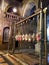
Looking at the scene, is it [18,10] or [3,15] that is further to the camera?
[18,10]

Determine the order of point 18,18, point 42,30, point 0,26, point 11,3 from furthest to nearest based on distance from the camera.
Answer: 1. point 11,3
2. point 18,18
3. point 0,26
4. point 42,30

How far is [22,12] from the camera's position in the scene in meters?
11.6

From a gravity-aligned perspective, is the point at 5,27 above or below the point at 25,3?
below

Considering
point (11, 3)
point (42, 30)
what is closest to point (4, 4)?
point (11, 3)

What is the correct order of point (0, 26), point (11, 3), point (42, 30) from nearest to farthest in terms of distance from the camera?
point (42, 30)
point (0, 26)
point (11, 3)

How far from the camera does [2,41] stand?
9.51 meters

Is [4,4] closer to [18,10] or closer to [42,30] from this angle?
[18,10]

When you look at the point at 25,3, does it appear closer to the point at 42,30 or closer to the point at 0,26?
the point at 0,26

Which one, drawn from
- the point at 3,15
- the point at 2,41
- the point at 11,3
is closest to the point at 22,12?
the point at 11,3

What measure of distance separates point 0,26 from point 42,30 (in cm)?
703

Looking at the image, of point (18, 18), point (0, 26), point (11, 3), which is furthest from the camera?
point (11, 3)

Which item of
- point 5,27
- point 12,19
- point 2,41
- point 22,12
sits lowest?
point 2,41

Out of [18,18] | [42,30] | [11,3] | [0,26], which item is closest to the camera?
[42,30]

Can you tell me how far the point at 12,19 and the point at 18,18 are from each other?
26.0 inches
